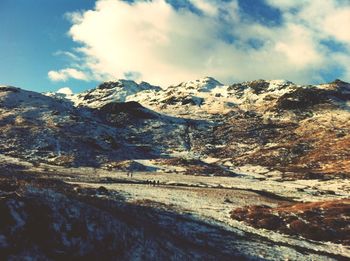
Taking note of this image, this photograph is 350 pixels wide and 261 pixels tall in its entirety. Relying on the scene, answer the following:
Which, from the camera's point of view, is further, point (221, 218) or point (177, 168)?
point (177, 168)

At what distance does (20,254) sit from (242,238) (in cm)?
2485

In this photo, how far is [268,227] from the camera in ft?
159

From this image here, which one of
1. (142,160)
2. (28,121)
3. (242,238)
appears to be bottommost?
(242,238)

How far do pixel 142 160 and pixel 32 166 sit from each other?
51.1 m

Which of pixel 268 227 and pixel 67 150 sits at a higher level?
pixel 67 150

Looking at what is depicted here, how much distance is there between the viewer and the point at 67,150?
150750 mm

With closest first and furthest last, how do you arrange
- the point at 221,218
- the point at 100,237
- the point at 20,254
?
the point at 20,254, the point at 100,237, the point at 221,218

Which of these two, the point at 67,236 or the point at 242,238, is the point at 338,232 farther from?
the point at 67,236

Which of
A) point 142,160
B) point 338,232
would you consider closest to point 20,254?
point 338,232

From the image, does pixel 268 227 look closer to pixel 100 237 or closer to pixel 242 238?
pixel 242 238

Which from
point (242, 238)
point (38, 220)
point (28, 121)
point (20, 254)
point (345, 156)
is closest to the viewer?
point (20, 254)

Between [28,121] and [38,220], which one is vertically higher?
[28,121]

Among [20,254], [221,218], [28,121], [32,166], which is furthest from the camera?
[28,121]

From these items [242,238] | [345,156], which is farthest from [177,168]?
[242,238]
